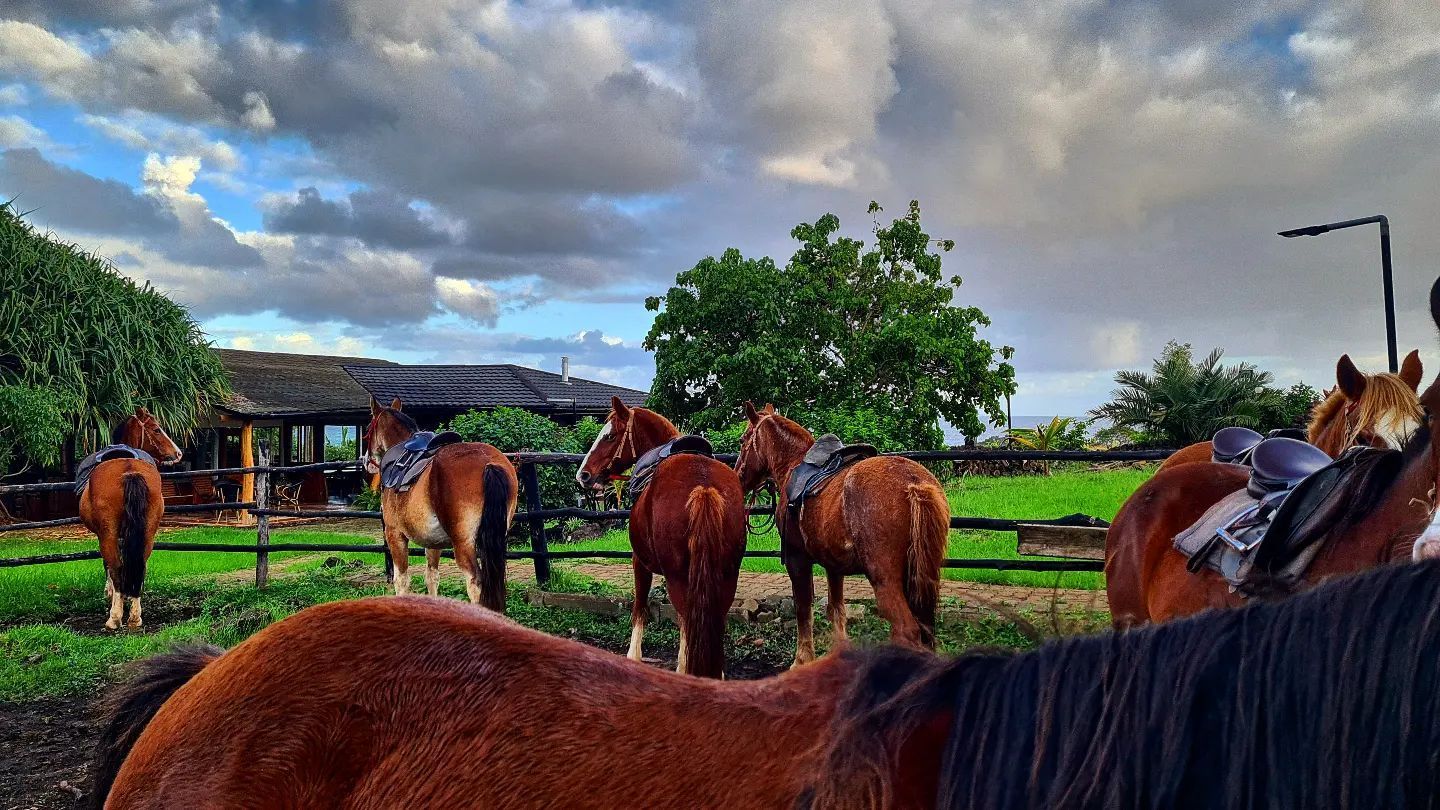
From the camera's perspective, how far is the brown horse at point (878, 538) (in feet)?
15.4

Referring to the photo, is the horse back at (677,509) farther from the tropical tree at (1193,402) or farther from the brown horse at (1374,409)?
the tropical tree at (1193,402)

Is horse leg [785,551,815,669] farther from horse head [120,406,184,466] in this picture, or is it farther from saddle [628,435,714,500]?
horse head [120,406,184,466]

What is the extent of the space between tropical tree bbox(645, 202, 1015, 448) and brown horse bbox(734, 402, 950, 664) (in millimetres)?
11073

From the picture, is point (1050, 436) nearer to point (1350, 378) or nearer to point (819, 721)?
point (1350, 378)

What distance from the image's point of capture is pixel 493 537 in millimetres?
6648

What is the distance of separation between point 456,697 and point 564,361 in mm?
26201

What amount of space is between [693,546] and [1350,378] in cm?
328

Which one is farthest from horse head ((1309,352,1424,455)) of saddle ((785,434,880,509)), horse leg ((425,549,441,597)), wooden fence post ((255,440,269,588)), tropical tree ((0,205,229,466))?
tropical tree ((0,205,229,466))

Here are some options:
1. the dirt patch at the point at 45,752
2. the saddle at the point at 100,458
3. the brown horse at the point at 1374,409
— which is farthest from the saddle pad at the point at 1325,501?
the saddle at the point at 100,458

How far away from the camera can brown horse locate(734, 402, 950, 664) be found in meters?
4.70

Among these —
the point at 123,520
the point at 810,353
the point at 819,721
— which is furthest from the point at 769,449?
the point at 810,353

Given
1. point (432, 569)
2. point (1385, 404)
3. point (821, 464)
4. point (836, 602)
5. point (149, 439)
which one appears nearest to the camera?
point (1385, 404)

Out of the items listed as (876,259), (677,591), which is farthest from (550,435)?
(876,259)

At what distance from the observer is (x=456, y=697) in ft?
4.51
